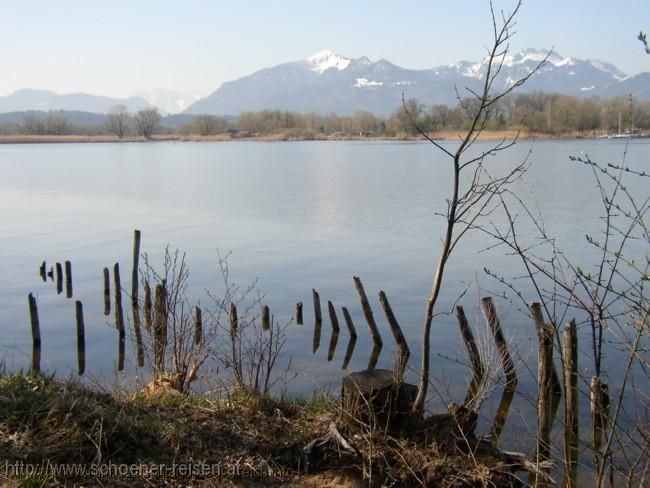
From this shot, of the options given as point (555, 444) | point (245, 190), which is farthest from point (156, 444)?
point (245, 190)

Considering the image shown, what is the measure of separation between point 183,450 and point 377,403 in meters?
2.07

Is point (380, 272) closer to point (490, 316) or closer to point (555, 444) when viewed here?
point (490, 316)

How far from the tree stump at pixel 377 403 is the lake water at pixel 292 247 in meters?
2.04

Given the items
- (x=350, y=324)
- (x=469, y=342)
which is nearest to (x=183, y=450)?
(x=469, y=342)

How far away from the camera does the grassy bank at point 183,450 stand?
582 cm

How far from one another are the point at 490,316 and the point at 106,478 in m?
7.39

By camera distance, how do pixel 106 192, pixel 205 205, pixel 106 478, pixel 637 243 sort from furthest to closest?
pixel 106 192 → pixel 205 205 → pixel 637 243 → pixel 106 478

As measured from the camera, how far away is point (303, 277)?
820 inches

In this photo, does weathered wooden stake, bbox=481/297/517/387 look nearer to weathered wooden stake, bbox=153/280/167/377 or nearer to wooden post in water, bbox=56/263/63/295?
weathered wooden stake, bbox=153/280/167/377

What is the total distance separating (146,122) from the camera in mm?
188750

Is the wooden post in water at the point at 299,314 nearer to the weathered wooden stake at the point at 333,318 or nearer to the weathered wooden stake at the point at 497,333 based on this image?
the weathered wooden stake at the point at 333,318

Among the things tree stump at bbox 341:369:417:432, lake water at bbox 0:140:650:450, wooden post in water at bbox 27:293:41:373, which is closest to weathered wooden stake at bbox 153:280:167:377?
lake water at bbox 0:140:650:450

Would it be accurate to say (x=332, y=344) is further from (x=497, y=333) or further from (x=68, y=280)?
Answer: (x=68, y=280)

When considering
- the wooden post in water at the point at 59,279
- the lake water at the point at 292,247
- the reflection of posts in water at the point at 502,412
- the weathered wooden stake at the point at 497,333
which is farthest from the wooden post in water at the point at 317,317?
the wooden post in water at the point at 59,279
